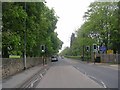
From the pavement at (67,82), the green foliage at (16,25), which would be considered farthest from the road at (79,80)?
the green foliage at (16,25)

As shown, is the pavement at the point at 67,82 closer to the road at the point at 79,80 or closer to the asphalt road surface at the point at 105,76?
the road at the point at 79,80

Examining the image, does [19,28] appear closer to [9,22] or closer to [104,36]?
[9,22]

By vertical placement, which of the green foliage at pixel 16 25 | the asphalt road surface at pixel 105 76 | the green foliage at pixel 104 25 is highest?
the green foliage at pixel 104 25

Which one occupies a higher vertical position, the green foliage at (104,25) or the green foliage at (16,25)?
the green foliage at (104,25)

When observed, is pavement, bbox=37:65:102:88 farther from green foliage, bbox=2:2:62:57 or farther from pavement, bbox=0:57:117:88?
green foliage, bbox=2:2:62:57

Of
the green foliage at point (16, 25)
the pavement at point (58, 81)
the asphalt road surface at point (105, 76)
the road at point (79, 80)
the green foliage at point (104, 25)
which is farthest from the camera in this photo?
the green foliage at point (104, 25)

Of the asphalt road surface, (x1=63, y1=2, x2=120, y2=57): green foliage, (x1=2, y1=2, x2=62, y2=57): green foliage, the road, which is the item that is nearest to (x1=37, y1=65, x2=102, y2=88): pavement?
the road

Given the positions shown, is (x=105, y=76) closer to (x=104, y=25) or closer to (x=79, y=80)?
(x=79, y=80)

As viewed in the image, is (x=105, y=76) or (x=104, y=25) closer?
(x=105, y=76)

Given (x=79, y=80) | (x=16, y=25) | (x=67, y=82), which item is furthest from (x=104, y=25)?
(x=67, y=82)

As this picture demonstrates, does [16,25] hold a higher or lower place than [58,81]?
higher

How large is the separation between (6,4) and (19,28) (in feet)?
23.9

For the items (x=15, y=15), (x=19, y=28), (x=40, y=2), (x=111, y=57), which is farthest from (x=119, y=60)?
(x=15, y=15)

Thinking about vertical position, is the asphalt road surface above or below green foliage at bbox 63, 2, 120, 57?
below
